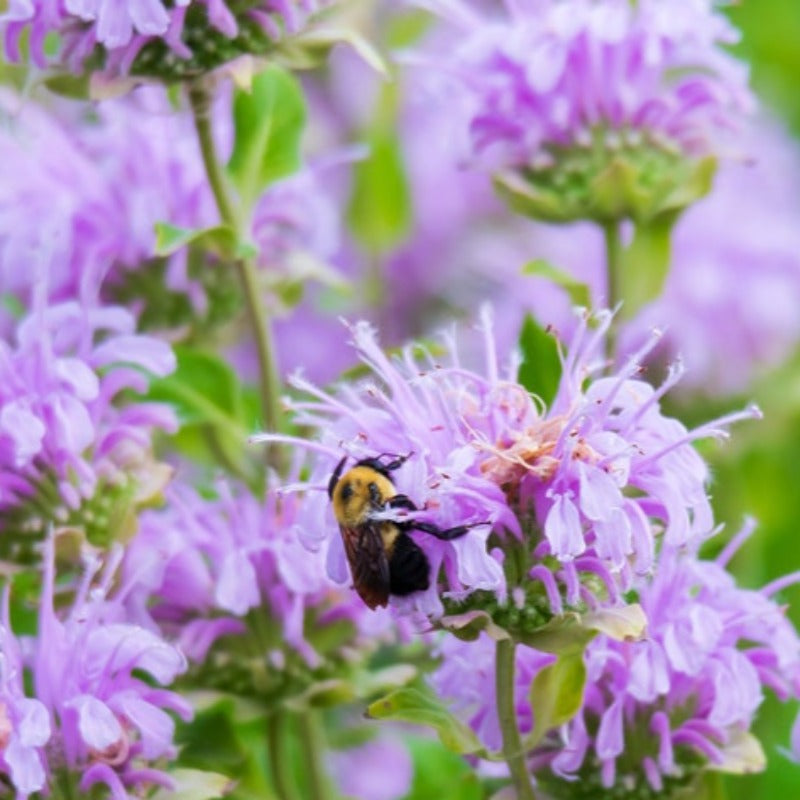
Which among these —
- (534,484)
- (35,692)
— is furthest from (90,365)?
(534,484)

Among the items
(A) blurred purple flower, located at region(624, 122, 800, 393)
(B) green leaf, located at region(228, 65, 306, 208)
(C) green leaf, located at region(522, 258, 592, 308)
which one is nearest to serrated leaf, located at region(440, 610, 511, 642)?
(C) green leaf, located at region(522, 258, 592, 308)

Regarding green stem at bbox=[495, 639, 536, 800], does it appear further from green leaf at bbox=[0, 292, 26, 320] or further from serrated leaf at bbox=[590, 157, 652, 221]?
green leaf at bbox=[0, 292, 26, 320]

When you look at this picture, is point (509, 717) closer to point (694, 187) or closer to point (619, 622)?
point (619, 622)

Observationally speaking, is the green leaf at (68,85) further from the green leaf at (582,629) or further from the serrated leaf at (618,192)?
the green leaf at (582,629)

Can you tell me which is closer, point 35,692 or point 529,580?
point 529,580

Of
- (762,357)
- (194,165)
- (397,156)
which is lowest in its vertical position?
(762,357)

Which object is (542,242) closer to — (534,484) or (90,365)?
(90,365)
